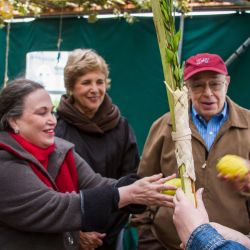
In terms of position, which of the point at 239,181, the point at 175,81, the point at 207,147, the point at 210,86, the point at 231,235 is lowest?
the point at 231,235

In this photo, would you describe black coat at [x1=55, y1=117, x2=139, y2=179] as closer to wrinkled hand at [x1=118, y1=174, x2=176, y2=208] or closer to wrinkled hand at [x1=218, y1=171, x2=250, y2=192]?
wrinkled hand at [x1=118, y1=174, x2=176, y2=208]

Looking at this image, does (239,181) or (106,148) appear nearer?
(239,181)

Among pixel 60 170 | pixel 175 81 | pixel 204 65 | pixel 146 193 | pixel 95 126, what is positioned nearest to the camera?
pixel 175 81

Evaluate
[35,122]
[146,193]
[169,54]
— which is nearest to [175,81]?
[169,54]

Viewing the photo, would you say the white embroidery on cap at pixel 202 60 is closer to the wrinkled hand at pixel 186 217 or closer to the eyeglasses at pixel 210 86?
the eyeglasses at pixel 210 86

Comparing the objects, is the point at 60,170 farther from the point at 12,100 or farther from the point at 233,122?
the point at 233,122

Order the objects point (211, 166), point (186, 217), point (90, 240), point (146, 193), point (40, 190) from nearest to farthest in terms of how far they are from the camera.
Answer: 1. point (186, 217)
2. point (40, 190)
3. point (146, 193)
4. point (211, 166)
5. point (90, 240)

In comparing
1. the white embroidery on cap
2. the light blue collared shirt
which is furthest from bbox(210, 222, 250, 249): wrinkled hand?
the white embroidery on cap

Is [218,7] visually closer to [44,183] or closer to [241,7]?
[241,7]

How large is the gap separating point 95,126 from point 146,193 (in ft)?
3.47

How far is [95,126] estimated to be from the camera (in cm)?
316

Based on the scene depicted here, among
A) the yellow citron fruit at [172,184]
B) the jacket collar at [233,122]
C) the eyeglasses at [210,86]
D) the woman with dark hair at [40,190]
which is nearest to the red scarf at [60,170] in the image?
the woman with dark hair at [40,190]

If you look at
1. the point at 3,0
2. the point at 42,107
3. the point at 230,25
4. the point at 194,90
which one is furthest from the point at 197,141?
the point at 230,25

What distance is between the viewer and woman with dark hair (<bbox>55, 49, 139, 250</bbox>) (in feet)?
10.4
